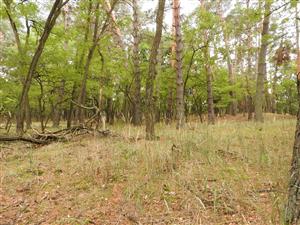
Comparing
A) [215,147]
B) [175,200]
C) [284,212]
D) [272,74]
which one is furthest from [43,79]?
[272,74]

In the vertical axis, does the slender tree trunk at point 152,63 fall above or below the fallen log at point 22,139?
above

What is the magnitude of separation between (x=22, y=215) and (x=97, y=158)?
1618 millimetres

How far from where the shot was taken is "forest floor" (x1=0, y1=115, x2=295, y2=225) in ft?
9.00

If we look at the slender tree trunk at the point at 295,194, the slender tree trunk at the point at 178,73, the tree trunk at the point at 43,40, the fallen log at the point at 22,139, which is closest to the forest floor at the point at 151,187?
the slender tree trunk at the point at 295,194

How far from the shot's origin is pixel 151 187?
3363 mm

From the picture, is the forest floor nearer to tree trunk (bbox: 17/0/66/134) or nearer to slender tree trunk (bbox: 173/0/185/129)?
tree trunk (bbox: 17/0/66/134)

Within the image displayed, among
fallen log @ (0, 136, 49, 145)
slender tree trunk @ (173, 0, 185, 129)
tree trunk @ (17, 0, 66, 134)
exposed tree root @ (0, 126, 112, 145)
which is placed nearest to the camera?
fallen log @ (0, 136, 49, 145)

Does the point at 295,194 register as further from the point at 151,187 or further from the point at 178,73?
the point at 178,73

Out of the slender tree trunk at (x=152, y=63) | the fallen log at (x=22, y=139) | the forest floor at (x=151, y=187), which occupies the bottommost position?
the forest floor at (x=151, y=187)

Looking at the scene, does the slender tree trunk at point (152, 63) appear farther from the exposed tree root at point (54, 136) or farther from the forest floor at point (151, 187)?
the exposed tree root at point (54, 136)

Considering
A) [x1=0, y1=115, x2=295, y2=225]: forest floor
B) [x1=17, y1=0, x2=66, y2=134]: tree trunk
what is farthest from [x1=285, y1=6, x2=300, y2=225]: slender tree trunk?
[x1=17, y1=0, x2=66, y2=134]: tree trunk

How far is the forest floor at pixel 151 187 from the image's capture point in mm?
2744

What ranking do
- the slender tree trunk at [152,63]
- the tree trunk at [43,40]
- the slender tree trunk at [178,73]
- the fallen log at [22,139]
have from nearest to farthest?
1. the slender tree trunk at [152,63]
2. the fallen log at [22,139]
3. the tree trunk at [43,40]
4. the slender tree trunk at [178,73]

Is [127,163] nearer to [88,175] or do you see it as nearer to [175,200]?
[88,175]
